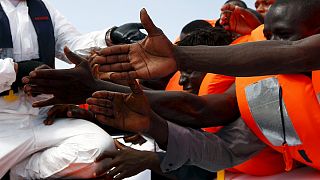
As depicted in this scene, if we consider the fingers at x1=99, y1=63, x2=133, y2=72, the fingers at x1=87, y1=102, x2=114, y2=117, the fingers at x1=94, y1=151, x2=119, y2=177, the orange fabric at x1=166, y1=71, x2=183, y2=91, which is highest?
the fingers at x1=99, y1=63, x2=133, y2=72

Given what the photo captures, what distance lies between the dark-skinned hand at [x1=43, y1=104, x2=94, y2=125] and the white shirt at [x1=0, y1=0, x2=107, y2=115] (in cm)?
6

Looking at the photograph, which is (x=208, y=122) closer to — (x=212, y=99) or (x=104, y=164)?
(x=212, y=99)

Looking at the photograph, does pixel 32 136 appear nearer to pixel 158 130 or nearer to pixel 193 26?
pixel 158 130

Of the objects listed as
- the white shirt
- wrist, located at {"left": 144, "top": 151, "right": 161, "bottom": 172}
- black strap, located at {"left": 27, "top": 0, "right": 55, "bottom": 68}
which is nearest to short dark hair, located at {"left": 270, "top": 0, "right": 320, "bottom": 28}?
wrist, located at {"left": 144, "top": 151, "right": 161, "bottom": 172}

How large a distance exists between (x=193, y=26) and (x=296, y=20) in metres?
0.99

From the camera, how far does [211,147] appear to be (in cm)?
158

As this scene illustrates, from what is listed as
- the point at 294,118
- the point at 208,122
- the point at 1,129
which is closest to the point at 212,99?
the point at 208,122

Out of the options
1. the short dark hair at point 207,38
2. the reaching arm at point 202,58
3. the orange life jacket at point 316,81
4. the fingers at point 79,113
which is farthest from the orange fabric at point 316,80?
the fingers at point 79,113

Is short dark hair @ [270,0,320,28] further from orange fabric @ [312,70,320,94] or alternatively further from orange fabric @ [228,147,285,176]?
orange fabric @ [228,147,285,176]

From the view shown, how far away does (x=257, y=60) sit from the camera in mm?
1009

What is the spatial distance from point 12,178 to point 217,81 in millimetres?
802

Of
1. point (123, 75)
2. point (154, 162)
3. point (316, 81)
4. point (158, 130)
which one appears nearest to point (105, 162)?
point (154, 162)

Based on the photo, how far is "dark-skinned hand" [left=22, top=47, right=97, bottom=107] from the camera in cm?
151

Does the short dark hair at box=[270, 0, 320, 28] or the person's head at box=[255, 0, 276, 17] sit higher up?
the short dark hair at box=[270, 0, 320, 28]
